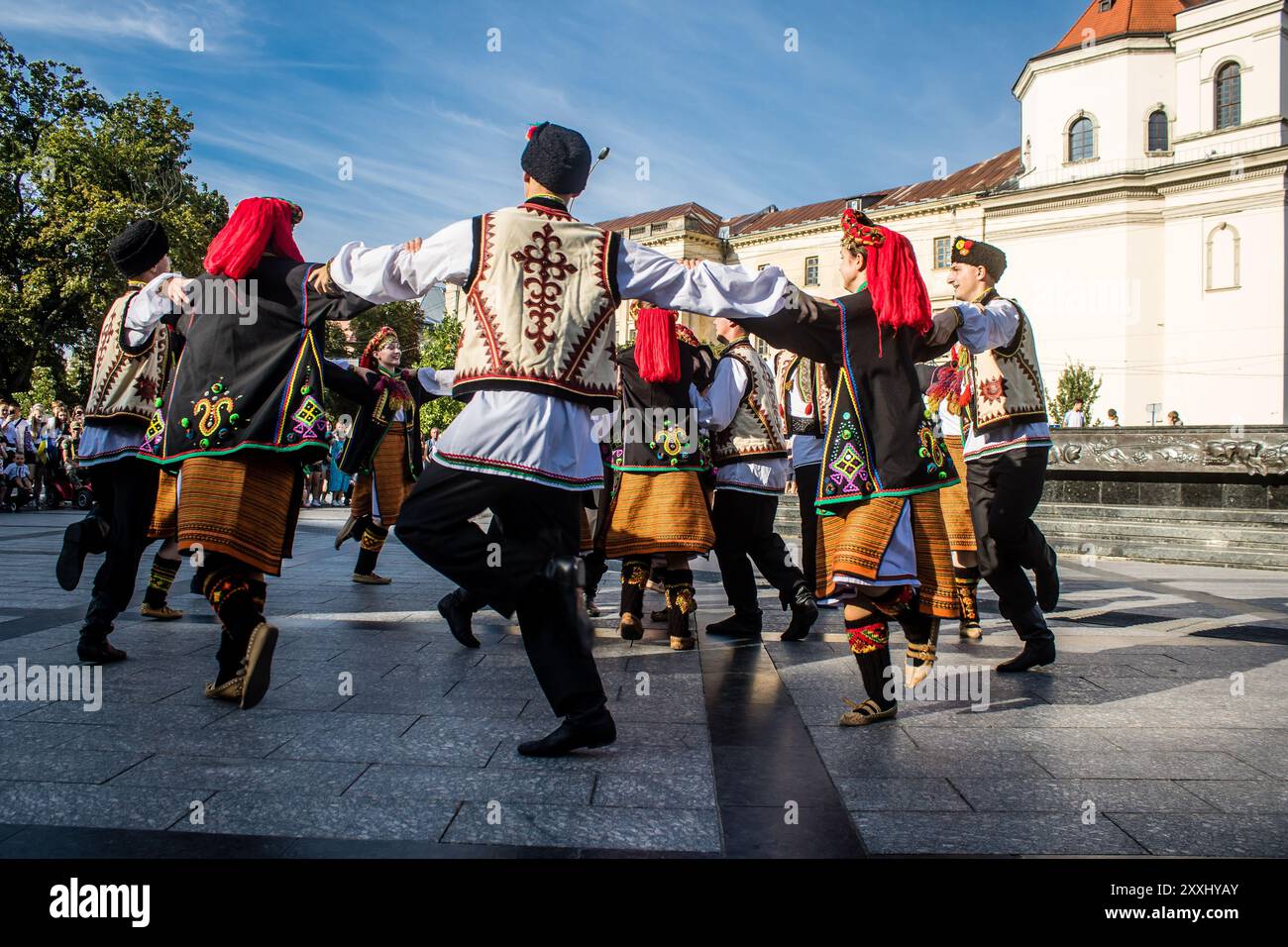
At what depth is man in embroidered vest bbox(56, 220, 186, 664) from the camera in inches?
198

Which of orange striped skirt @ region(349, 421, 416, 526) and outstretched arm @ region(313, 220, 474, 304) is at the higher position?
outstretched arm @ region(313, 220, 474, 304)

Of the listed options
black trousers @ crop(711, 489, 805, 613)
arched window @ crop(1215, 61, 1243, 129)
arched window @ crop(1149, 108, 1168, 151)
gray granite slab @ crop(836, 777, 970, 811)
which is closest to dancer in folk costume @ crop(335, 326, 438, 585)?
black trousers @ crop(711, 489, 805, 613)

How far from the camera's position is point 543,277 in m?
3.57

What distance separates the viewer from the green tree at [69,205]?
3064 cm

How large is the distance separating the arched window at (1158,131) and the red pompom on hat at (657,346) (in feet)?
158

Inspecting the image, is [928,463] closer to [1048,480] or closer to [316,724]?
[316,724]

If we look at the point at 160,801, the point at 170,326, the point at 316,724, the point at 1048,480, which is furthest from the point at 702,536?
the point at 1048,480

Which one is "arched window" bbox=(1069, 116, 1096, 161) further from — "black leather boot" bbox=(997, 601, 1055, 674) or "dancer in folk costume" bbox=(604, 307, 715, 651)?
"black leather boot" bbox=(997, 601, 1055, 674)

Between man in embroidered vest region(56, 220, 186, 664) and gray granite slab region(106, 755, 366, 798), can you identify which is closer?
gray granite slab region(106, 755, 366, 798)

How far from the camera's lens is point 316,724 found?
3875 mm

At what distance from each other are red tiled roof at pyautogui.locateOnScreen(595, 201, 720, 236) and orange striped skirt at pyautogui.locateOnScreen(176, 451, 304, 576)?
234ft

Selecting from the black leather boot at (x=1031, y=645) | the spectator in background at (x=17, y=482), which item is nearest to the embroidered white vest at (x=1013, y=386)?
the black leather boot at (x=1031, y=645)

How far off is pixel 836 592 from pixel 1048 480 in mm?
13486

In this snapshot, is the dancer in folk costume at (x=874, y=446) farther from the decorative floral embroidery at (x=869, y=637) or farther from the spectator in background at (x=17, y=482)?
the spectator in background at (x=17, y=482)
